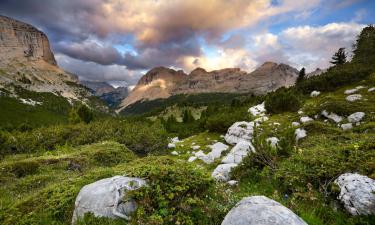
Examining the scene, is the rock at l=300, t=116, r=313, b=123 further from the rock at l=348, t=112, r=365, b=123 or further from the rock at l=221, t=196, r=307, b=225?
the rock at l=221, t=196, r=307, b=225

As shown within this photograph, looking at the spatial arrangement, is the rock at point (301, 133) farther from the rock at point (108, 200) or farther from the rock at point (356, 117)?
the rock at point (108, 200)

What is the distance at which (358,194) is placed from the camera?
564cm

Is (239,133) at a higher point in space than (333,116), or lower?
lower

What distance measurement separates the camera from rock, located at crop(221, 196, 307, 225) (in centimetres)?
421

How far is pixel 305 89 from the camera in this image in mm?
44031

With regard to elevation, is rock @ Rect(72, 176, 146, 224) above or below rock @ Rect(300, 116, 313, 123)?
above

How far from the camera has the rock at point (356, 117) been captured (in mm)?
19394

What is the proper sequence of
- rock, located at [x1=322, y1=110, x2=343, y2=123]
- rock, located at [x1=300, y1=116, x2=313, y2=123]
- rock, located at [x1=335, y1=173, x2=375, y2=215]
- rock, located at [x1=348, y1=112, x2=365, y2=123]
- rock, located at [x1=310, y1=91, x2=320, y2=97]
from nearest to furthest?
rock, located at [x1=335, y1=173, x2=375, y2=215] < rock, located at [x1=348, y1=112, x2=365, y2=123] < rock, located at [x1=322, y1=110, x2=343, y2=123] < rock, located at [x1=300, y1=116, x2=313, y2=123] < rock, located at [x1=310, y1=91, x2=320, y2=97]

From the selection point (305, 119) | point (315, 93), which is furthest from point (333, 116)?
point (315, 93)

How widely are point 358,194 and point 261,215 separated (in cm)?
304

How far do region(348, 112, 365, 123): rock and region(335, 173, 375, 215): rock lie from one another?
53.8 feet

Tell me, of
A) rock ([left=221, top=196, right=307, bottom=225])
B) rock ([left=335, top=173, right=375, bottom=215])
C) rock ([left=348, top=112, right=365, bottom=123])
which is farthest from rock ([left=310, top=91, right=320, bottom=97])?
rock ([left=221, top=196, right=307, bottom=225])

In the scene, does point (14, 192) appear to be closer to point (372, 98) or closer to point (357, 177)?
point (357, 177)

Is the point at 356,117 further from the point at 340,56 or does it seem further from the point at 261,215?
the point at 340,56
